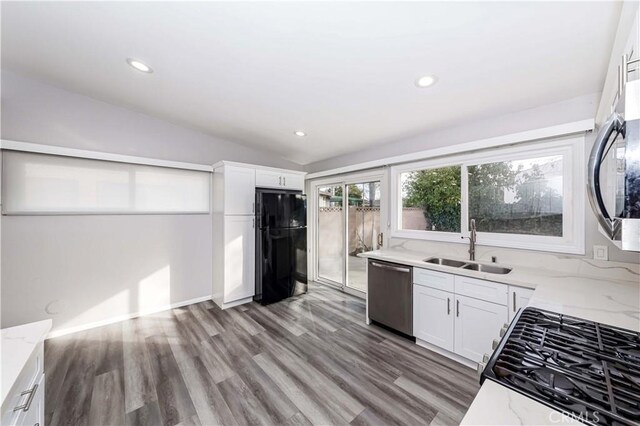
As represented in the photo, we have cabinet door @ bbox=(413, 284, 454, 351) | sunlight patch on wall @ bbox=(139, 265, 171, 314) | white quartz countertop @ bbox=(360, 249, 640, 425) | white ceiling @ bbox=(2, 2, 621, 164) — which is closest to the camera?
white quartz countertop @ bbox=(360, 249, 640, 425)

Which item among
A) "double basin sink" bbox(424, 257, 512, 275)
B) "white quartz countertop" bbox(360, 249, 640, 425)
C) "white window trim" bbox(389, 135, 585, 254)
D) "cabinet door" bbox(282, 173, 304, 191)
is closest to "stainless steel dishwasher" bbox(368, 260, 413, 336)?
"white quartz countertop" bbox(360, 249, 640, 425)

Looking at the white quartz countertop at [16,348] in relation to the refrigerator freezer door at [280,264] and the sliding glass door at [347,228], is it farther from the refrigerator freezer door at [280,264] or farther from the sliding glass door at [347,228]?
the sliding glass door at [347,228]

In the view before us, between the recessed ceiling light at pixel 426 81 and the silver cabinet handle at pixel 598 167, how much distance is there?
4.50 ft

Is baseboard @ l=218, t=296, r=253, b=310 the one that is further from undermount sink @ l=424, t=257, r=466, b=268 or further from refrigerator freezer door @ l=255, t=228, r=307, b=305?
undermount sink @ l=424, t=257, r=466, b=268

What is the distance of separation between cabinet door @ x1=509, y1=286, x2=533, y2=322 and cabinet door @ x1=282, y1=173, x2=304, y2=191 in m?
3.21

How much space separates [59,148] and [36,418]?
113 inches

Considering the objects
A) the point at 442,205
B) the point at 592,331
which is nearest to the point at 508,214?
the point at 442,205

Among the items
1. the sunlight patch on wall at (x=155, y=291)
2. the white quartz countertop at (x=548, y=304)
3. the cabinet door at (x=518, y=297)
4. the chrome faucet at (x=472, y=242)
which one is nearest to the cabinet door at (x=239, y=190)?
the sunlight patch on wall at (x=155, y=291)

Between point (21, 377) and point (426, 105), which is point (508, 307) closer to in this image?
point (426, 105)

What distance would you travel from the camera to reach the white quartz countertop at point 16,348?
0.74 meters

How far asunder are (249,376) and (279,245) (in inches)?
72.8

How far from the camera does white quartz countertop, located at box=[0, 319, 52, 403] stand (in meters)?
0.74

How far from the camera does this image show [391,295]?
8.74 feet

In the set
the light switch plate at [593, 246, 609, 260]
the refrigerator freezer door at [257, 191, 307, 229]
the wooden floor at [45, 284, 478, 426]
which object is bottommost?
the wooden floor at [45, 284, 478, 426]
